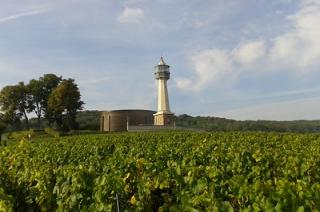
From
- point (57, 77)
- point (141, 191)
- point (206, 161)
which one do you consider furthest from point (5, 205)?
point (57, 77)

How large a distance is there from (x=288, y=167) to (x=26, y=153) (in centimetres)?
798

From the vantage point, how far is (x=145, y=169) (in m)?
8.24

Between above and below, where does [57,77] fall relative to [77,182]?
above

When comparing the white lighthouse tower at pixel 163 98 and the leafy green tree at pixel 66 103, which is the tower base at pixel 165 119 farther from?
the leafy green tree at pixel 66 103

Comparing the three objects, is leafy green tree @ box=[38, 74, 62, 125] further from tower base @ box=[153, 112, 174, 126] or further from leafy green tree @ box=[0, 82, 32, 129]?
tower base @ box=[153, 112, 174, 126]

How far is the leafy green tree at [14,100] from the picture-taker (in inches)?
2781

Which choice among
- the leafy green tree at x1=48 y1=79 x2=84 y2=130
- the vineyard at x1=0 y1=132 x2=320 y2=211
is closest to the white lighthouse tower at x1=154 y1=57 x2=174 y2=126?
the leafy green tree at x1=48 y1=79 x2=84 y2=130

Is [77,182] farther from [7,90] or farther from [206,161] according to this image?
[7,90]

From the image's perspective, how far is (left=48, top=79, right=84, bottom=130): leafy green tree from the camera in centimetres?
6456

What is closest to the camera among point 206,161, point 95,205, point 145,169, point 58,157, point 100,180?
point 95,205

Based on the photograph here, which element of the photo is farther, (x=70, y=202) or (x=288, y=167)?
(x=288, y=167)

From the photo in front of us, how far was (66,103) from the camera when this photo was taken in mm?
64500

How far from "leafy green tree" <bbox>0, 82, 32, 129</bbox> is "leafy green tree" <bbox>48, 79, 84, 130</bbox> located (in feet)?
21.4

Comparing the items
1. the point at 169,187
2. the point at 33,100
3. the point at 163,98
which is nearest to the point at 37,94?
the point at 33,100
